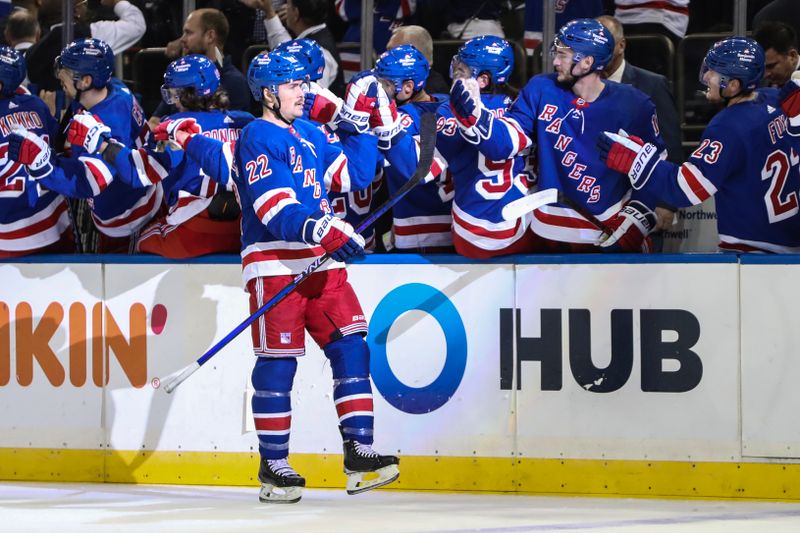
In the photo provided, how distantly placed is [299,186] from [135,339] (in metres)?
1.14

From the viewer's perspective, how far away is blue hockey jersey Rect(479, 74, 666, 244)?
5.35 meters

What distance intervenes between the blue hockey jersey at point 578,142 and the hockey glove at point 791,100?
0.49 m

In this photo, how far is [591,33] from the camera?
210 inches

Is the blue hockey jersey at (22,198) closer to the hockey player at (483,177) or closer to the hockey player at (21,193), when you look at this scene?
the hockey player at (21,193)

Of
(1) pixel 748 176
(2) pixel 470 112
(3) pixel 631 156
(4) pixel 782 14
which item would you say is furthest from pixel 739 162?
(4) pixel 782 14

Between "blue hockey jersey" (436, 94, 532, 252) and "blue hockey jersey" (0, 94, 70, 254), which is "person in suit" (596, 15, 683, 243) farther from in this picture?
"blue hockey jersey" (0, 94, 70, 254)

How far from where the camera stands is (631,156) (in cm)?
514

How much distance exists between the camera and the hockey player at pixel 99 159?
5676mm

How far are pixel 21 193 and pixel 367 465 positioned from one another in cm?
197

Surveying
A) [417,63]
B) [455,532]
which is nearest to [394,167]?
[417,63]

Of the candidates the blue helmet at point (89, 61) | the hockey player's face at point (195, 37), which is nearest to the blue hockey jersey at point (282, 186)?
the blue helmet at point (89, 61)

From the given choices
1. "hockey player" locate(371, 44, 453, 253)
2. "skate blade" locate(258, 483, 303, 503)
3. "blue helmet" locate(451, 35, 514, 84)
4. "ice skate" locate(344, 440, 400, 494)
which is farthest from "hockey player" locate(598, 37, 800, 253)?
"skate blade" locate(258, 483, 303, 503)

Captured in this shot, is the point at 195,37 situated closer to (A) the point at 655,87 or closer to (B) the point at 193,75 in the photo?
(B) the point at 193,75

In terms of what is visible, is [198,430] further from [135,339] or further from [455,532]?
[455,532]
